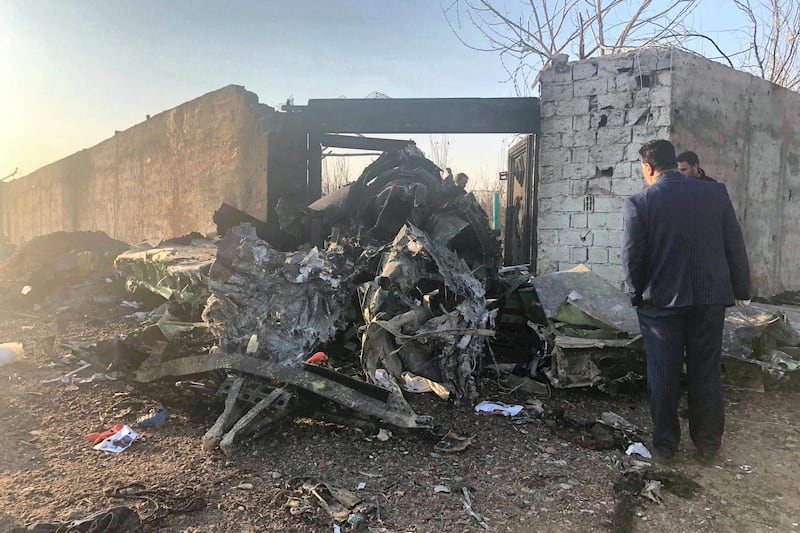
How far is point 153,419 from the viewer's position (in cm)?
325

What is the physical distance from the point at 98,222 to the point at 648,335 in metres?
15.8

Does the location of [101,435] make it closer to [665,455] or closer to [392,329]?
[392,329]

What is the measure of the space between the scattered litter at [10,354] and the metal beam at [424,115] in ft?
13.9

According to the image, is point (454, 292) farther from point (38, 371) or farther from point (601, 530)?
point (38, 371)

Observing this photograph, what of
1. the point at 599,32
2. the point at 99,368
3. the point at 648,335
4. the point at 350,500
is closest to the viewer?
the point at 350,500

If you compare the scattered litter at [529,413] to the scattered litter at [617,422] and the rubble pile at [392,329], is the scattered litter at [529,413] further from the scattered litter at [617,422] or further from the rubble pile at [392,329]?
the scattered litter at [617,422]

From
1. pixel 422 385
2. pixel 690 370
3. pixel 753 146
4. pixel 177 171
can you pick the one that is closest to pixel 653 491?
pixel 690 370

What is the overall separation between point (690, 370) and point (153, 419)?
322 centimetres

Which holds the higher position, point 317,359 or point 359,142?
point 359,142

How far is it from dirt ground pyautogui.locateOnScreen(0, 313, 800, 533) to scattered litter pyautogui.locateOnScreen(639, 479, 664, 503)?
40mm

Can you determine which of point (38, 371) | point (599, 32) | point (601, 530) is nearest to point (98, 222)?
point (38, 371)

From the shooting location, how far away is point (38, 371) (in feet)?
15.0

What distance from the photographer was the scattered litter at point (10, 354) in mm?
4671

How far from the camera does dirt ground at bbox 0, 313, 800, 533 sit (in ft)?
7.30
